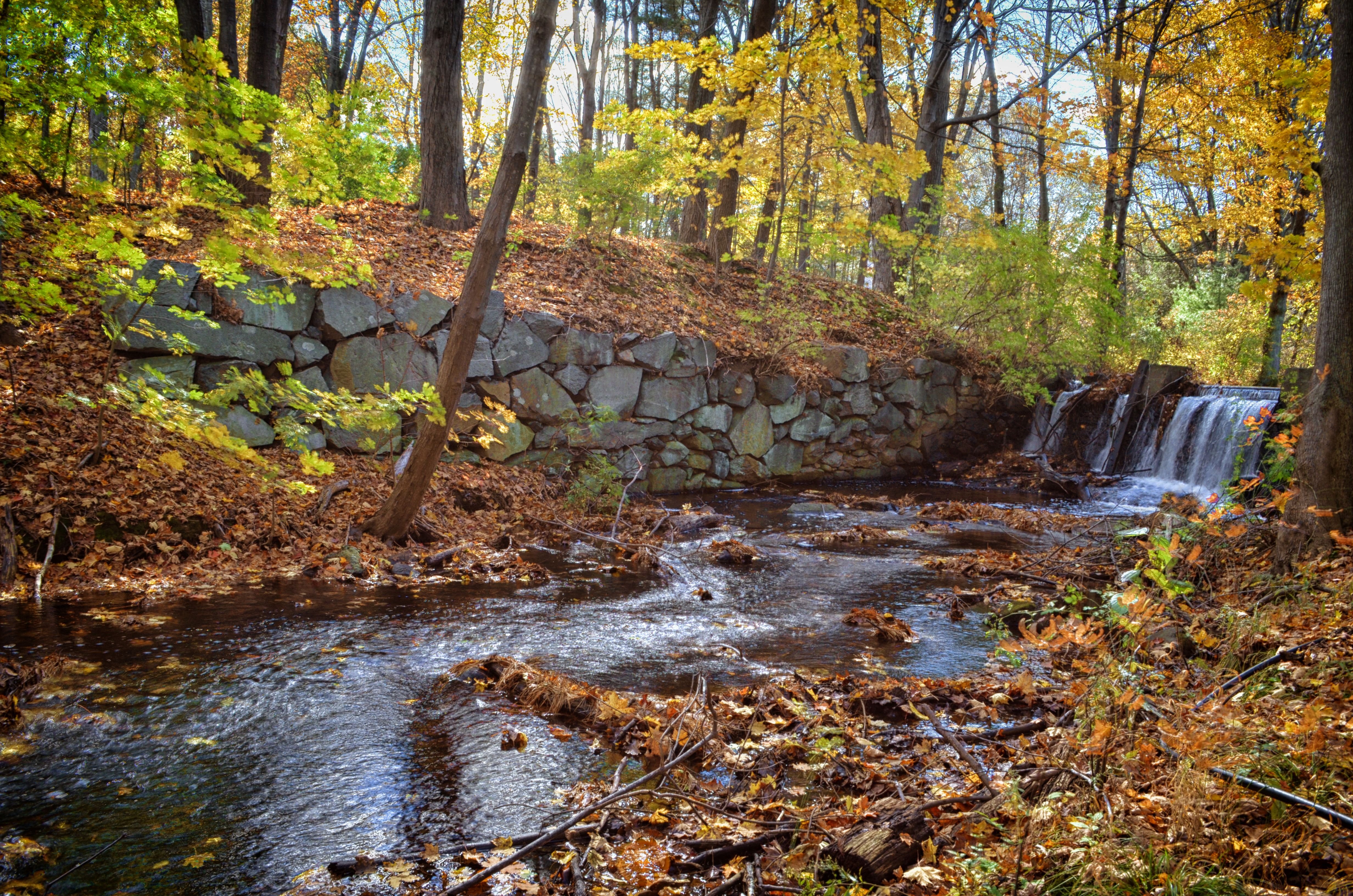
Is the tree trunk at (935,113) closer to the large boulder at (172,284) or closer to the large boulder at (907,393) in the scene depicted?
the large boulder at (907,393)

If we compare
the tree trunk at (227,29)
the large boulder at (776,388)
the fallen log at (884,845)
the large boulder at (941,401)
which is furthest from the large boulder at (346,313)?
the large boulder at (941,401)

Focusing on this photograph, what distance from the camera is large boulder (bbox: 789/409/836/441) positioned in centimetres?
1090

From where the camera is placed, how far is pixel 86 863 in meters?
2.07

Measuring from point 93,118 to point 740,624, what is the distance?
13.3 meters

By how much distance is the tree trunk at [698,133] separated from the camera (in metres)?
12.2

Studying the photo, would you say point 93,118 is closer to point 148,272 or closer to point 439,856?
point 148,272

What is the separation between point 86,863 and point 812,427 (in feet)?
32.3

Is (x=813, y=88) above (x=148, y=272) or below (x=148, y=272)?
above

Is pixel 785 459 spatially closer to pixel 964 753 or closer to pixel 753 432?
pixel 753 432

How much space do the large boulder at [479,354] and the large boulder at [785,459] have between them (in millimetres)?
4373

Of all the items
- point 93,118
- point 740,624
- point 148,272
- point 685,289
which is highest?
point 93,118

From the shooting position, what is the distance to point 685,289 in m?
11.2

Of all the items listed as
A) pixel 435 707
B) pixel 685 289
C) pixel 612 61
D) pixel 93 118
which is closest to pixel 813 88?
pixel 685 289

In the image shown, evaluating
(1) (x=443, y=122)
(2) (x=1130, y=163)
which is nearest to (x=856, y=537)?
(1) (x=443, y=122)
